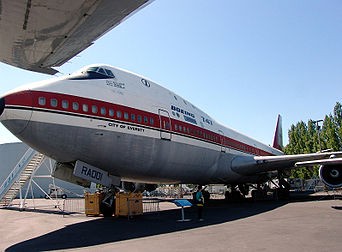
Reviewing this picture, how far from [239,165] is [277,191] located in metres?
5.00

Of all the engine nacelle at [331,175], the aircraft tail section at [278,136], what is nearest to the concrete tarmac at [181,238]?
the engine nacelle at [331,175]

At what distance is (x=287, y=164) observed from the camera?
60.2ft

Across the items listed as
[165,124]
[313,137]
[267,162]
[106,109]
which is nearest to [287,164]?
[267,162]

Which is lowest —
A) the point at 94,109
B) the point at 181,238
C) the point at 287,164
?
the point at 181,238

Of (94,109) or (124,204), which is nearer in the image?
(94,109)

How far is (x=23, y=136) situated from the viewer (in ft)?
27.0

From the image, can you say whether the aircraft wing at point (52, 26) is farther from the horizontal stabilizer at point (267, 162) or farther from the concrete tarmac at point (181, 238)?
the horizontal stabilizer at point (267, 162)

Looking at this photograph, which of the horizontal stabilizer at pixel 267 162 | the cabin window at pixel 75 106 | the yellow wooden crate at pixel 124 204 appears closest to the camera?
the cabin window at pixel 75 106

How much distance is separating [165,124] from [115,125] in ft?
8.71

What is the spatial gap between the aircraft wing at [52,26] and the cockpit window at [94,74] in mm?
2514

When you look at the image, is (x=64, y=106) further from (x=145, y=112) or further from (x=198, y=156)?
(x=198, y=156)

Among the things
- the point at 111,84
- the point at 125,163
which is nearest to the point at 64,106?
the point at 111,84

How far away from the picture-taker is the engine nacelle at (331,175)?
14952 millimetres

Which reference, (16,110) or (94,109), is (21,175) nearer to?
(94,109)
